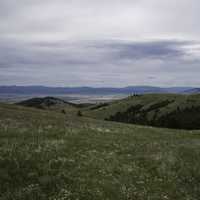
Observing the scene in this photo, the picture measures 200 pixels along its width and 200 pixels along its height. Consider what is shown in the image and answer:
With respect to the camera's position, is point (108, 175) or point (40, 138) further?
point (40, 138)

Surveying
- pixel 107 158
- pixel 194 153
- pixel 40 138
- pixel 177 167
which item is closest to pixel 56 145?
pixel 40 138

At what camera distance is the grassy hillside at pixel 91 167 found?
1920 centimetres

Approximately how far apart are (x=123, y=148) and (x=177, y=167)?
5.69 metres

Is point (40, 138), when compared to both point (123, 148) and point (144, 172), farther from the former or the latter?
point (144, 172)

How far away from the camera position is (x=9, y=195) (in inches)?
711

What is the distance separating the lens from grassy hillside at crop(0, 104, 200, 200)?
19.2 meters

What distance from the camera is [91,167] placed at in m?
23.2

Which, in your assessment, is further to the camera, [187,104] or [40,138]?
[187,104]

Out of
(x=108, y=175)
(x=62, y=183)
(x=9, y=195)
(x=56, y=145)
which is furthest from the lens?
(x=56, y=145)

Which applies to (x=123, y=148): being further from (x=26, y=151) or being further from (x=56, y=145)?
(x=26, y=151)

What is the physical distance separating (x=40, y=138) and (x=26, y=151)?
5.39 meters

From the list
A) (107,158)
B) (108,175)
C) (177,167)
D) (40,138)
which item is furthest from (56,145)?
(177,167)

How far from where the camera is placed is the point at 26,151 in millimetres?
25344

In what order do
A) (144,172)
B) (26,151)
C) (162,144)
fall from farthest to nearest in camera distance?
(162,144) → (26,151) → (144,172)
